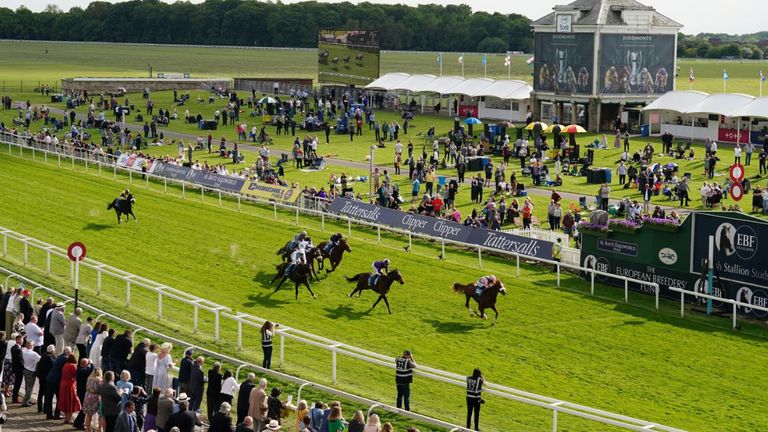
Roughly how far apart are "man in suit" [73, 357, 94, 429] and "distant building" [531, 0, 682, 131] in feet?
155

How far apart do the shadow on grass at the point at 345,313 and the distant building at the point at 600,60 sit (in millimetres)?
37800

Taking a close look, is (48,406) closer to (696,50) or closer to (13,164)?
(13,164)

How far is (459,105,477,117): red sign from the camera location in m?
69.1

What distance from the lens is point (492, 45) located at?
182 meters

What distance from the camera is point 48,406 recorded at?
17.2m

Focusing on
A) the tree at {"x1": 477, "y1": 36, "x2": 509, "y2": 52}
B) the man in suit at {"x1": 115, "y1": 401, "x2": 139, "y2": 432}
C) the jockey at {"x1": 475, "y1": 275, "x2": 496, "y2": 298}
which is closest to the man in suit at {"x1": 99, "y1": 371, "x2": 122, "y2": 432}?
the man in suit at {"x1": 115, "y1": 401, "x2": 139, "y2": 432}

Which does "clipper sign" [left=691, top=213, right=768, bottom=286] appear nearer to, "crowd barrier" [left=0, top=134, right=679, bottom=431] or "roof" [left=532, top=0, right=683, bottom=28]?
"crowd barrier" [left=0, top=134, right=679, bottom=431]

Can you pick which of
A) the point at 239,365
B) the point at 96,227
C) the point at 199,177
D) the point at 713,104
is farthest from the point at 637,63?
the point at 239,365

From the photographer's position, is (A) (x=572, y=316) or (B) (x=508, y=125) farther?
(B) (x=508, y=125)

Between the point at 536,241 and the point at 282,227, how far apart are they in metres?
8.21

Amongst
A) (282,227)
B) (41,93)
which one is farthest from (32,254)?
(41,93)

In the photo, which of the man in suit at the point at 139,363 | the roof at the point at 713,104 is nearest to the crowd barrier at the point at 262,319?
the man in suit at the point at 139,363

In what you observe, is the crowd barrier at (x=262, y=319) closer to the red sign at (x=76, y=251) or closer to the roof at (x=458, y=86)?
the red sign at (x=76, y=251)

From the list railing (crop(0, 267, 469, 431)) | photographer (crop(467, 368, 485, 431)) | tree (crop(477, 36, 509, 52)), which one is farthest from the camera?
tree (crop(477, 36, 509, 52))
